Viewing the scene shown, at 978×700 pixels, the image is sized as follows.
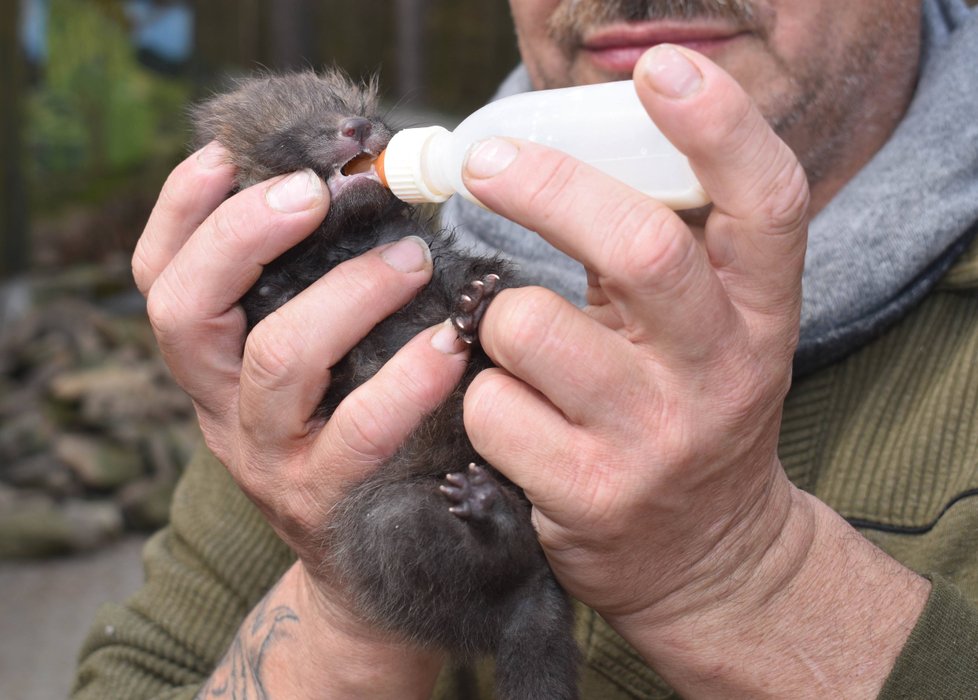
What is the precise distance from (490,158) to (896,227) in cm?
88

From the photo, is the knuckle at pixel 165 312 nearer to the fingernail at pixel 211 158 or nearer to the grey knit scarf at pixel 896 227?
Result: the fingernail at pixel 211 158

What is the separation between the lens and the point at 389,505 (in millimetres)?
1648

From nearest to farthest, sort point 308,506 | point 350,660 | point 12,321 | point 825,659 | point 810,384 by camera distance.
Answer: point 825,659, point 308,506, point 350,660, point 810,384, point 12,321

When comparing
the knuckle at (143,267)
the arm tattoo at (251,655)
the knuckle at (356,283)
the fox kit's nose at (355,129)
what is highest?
the fox kit's nose at (355,129)

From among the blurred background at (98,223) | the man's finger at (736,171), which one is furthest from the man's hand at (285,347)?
the blurred background at (98,223)

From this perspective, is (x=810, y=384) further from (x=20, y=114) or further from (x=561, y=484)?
(x=20, y=114)

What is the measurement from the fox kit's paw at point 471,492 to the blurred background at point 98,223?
3.23 metres

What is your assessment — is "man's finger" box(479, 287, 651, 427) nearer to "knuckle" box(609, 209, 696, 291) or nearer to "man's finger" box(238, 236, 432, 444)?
"knuckle" box(609, 209, 696, 291)

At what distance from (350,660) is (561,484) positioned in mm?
592

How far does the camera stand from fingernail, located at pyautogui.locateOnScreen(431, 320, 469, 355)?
158 cm

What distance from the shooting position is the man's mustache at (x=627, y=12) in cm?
192

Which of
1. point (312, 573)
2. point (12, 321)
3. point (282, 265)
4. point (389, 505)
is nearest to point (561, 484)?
point (389, 505)

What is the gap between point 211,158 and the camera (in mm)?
1666

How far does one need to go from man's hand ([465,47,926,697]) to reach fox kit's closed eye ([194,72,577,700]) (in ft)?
0.38
